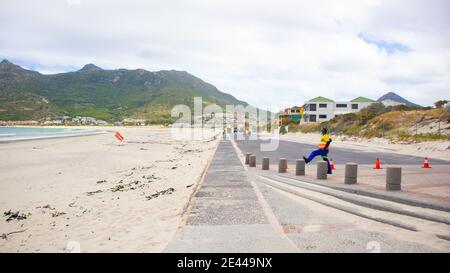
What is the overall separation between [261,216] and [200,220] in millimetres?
1317

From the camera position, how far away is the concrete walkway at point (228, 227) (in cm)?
492

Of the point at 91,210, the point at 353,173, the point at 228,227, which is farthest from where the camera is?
the point at 353,173

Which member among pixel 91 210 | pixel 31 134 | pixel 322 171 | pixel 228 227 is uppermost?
pixel 322 171

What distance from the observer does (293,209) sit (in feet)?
23.7

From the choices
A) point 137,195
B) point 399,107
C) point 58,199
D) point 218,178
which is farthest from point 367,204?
point 399,107

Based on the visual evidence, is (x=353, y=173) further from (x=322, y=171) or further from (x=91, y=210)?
(x=91, y=210)

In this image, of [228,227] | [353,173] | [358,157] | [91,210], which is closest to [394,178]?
[353,173]

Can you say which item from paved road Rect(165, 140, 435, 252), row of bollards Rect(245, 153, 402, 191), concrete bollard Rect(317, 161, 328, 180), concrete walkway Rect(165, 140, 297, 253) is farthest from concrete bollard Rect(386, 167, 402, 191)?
concrete walkway Rect(165, 140, 297, 253)

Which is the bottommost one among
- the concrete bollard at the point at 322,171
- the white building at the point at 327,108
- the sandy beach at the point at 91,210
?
the sandy beach at the point at 91,210

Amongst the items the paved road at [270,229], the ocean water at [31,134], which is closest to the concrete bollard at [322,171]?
the paved road at [270,229]

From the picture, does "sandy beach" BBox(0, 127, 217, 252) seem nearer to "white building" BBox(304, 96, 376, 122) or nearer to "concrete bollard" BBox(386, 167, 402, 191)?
"concrete bollard" BBox(386, 167, 402, 191)

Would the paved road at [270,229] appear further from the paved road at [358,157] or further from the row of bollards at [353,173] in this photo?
the paved road at [358,157]

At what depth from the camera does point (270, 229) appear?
5754mm

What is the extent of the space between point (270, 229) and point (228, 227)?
80 cm
